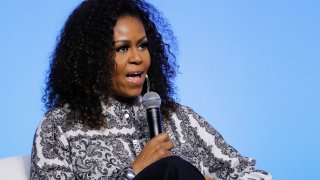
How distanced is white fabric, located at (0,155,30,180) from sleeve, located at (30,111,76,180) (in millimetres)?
205

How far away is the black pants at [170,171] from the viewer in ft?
4.97

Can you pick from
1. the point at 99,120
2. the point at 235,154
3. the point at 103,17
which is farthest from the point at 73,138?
the point at 235,154

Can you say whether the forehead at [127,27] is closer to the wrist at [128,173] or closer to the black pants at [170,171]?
the wrist at [128,173]

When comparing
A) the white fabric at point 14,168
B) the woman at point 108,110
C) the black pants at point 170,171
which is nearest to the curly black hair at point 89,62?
the woman at point 108,110

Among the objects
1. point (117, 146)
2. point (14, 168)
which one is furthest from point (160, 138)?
point (14, 168)

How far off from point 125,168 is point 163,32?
0.69m

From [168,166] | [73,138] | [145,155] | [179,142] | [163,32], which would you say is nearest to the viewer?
[168,166]

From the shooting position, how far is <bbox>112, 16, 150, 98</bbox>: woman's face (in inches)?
77.3

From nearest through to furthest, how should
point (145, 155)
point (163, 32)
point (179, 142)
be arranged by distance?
point (145, 155), point (179, 142), point (163, 32)

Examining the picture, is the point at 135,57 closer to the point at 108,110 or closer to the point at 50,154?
the point at 108,110

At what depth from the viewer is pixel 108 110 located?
6.64 feet

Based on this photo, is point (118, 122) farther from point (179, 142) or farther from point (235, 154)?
point (235, 154)

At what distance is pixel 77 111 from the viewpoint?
1991 millimetres

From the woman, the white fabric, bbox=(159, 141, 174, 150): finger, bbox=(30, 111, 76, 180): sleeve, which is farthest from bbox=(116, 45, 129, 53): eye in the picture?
the white fabric
